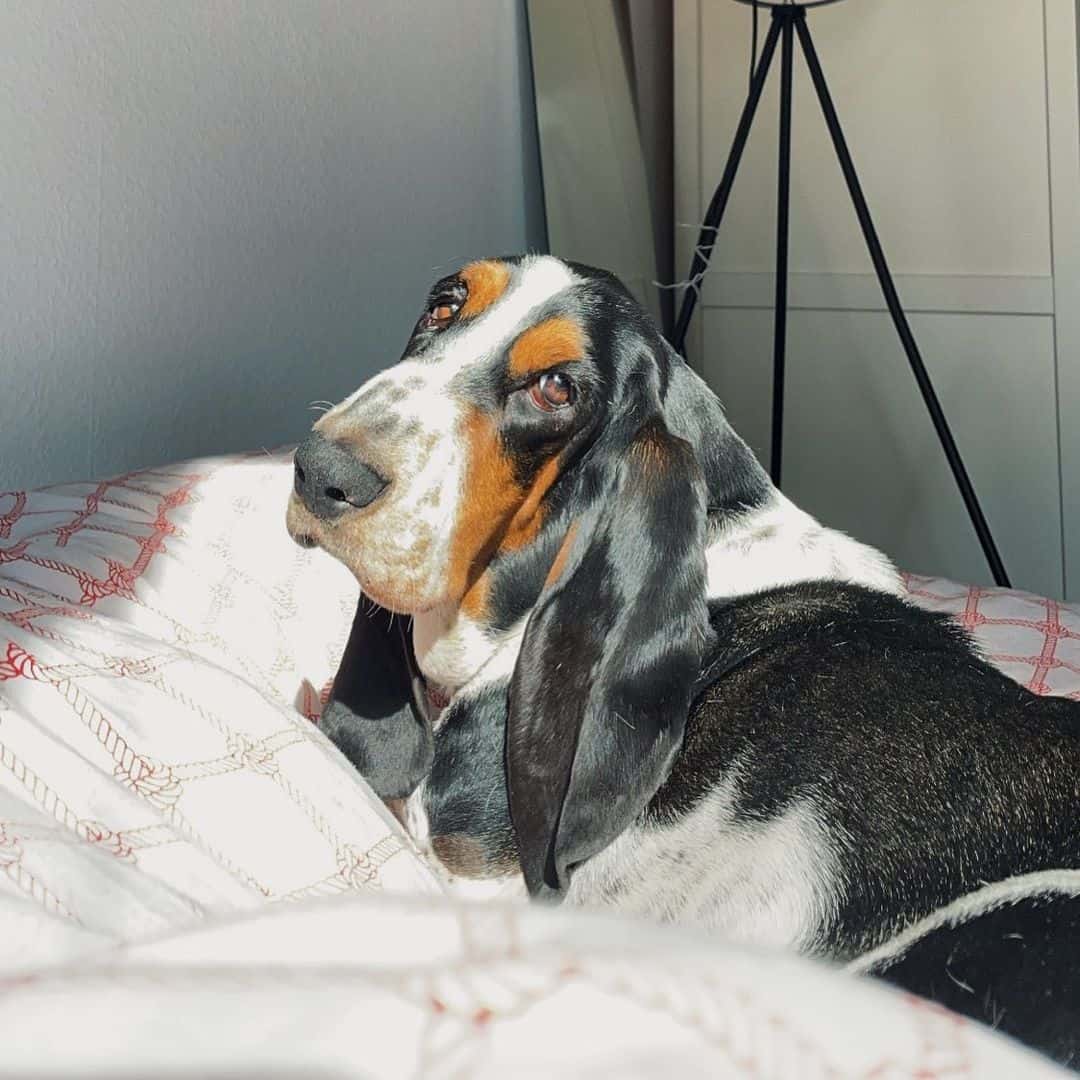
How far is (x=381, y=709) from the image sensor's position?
65.4 inches

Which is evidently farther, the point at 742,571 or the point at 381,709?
the point at 381,709

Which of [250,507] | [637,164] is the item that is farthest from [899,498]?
[250,507]

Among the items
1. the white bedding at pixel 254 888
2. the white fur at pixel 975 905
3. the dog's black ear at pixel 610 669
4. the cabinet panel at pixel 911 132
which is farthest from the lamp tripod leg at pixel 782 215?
the white fur at pixel 975 905

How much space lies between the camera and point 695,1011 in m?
0.43

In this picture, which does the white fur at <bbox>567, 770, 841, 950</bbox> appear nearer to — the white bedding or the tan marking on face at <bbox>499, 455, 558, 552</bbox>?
the white bedding

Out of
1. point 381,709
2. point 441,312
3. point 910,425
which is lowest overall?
point 910,425

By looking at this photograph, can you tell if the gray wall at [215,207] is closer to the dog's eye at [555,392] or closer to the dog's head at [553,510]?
the dog's head at [553,510]

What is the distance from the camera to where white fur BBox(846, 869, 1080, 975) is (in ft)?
3.35

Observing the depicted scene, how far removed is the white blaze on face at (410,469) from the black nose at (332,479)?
10mm

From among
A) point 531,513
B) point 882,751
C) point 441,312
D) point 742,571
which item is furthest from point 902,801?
point 441,312

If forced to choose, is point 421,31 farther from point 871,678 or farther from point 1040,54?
point 871,678

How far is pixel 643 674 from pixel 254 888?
0.44 m

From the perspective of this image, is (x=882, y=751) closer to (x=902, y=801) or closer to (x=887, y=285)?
(x=902, y=801)

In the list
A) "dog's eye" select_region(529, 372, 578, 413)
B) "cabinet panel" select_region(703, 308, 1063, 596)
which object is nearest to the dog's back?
"dog's eye" select_region(529, 372, 578, 413)
